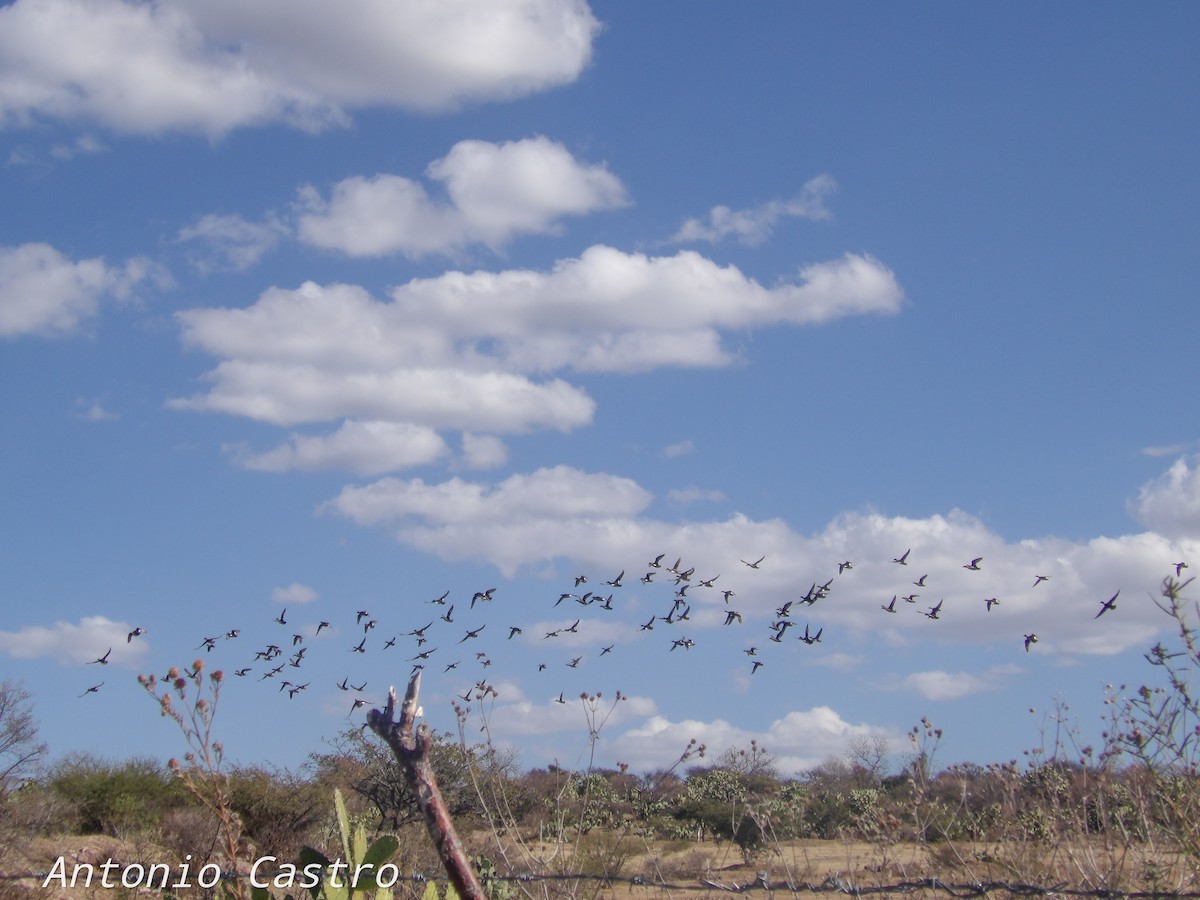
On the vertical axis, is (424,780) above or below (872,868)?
above

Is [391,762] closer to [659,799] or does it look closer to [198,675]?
[659,799]

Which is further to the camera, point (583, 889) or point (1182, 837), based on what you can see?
point (583, 889)

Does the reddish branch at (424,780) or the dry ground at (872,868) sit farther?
the dry ground at (872,868)

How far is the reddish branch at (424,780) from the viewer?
213cm

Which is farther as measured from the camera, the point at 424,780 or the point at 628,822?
the point at 628,822

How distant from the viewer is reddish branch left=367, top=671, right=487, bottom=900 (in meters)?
2.13

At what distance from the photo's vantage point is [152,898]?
408 inches

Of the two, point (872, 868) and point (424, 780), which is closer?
point (424, 780)

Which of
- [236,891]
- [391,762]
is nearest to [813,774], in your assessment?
[391,762]

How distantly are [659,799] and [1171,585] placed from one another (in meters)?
26.7

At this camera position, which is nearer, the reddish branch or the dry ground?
the reddish branch

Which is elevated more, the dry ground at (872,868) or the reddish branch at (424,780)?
the reddish branch at (424,780)

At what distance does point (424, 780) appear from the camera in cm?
221

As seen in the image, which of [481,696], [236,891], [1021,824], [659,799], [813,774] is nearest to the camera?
[236,891]
